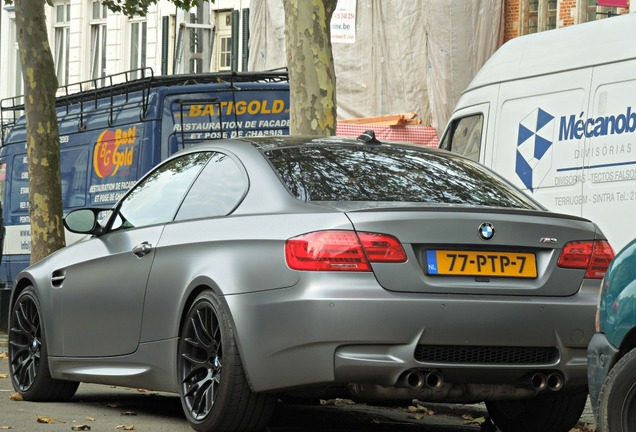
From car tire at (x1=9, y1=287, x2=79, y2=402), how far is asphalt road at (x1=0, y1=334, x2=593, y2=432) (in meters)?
0.11

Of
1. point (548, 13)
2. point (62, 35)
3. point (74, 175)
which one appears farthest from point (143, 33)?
point (74, 175)

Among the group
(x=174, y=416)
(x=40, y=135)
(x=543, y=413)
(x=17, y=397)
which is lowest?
(x=17, y=397)

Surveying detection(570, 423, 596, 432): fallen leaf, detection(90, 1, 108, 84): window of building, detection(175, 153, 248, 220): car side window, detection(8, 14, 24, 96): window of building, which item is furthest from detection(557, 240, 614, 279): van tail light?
detection(8, 14, 24, 96): window of building

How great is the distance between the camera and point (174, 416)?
345 inches

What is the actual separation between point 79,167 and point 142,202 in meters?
11.8

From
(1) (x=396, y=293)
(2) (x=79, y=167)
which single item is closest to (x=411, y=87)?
(2) (x=79, y=167)

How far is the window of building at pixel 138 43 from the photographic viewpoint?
37.5 m

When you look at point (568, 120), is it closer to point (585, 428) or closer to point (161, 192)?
point (585, 428)

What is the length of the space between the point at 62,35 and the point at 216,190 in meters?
33.6

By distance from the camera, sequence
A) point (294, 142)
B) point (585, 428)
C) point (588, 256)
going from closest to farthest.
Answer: point (588, 256) → point (294, 142) → point (585, 428)

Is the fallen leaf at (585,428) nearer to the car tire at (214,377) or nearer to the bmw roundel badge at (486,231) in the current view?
the bmw roundel badge at (486,231)

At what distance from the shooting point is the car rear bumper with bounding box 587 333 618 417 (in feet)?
20.1

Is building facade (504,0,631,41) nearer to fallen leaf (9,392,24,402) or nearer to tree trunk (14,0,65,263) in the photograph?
tree trunk (14,0,65,263)

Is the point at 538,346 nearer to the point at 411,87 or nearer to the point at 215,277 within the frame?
the point at 215,277
